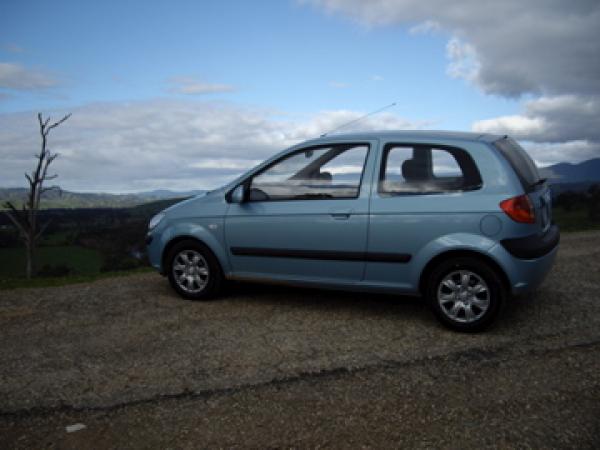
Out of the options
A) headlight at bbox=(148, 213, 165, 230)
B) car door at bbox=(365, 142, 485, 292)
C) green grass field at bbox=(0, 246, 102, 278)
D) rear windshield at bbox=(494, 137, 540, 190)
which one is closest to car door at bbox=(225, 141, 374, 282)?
car door at bbox=(365, 142, 485, 292)

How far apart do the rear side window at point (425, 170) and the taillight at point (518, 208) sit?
30 centimetres

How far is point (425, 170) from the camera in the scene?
Answer: 16.3 feet

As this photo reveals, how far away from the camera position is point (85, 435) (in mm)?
3174

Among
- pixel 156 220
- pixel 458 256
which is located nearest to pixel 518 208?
pixel 458 256

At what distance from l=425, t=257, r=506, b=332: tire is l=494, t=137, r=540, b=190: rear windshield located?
0.88 m

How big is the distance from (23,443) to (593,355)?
4.11m

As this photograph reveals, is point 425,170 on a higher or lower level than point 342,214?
higher

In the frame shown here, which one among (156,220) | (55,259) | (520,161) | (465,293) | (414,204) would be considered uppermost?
(520,161)

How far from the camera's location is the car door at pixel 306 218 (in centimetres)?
519

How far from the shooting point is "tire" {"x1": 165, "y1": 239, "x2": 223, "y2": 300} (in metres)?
6.03

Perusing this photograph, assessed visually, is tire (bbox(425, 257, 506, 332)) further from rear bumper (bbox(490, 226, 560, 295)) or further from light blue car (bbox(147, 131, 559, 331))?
rear bumper (bbox(490, 226, 560, 295))

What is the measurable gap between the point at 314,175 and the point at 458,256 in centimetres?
165

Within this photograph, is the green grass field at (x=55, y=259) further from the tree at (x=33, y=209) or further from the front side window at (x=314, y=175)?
the front side window at (x=314, y=175)

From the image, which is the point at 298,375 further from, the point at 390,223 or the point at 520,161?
the point at 520,161
